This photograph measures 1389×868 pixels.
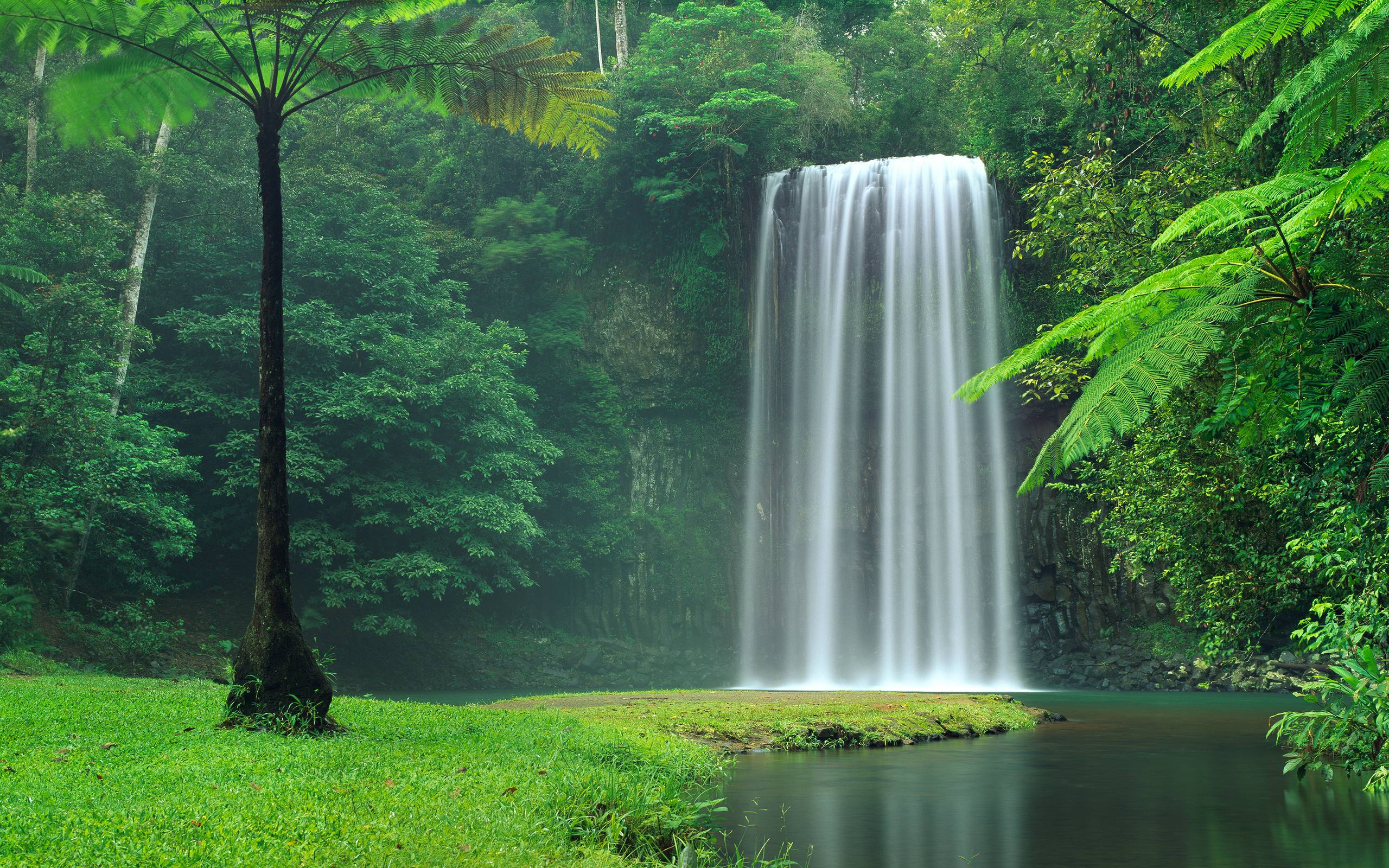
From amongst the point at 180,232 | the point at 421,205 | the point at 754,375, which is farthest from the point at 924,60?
the point at 180,232

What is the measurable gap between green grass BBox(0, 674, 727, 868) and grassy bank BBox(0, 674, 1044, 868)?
16 mm

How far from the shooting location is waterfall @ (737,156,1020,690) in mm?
26125

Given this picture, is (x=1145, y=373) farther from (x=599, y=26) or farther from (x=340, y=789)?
(x=599, y=26)

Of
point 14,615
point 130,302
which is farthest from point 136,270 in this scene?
point 14,615

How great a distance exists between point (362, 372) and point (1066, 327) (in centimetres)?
2295

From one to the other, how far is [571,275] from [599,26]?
12121 mm

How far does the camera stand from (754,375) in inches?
1155

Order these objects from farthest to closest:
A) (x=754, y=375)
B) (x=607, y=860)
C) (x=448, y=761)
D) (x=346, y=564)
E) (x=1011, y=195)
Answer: (x=754, y=375)
(x=1011, y=195)
(x=346, y=564)
(x=448, y=761)
(x=607, y=860)

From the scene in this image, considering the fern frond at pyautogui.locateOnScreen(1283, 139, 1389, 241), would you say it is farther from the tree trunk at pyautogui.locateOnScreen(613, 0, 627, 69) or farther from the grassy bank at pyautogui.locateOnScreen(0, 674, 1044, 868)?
the tree trunk at pyautogui.locateOnScreen(613, 0, 627, 69)

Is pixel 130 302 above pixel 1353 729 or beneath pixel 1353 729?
above

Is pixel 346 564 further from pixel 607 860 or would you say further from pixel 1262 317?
pixel 1262 317

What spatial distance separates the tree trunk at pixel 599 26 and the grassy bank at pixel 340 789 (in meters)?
30.6

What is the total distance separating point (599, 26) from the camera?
3803 centimetres

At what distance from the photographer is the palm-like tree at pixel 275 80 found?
8320 millimetres
